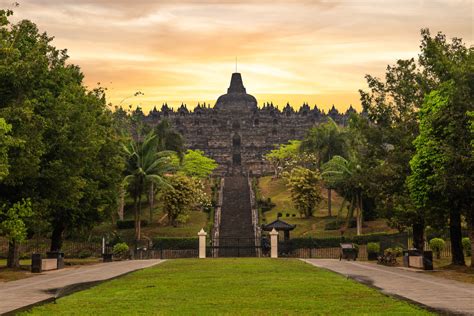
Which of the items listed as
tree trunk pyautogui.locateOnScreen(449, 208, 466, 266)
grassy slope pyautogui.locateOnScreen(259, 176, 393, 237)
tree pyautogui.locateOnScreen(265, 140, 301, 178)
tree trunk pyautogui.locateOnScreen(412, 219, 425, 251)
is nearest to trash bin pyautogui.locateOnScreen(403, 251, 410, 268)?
tree trunk pyautogui.locateOnScreen(449, 208, 466, 266)

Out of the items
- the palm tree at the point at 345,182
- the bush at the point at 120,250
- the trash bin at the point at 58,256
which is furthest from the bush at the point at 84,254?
the palm tree at the point at 345,182

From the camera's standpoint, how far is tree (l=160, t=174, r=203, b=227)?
6122 cm

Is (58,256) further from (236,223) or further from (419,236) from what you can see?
(236,223)

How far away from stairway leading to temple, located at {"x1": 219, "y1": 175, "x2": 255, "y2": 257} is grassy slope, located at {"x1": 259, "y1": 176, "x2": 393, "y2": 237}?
274cm

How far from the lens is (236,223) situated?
6450 cm

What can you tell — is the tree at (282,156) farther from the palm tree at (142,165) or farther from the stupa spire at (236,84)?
the stupa spire at (236,84)

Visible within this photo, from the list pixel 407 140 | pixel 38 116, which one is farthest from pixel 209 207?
pixel 38 116

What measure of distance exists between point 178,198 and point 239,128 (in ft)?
290

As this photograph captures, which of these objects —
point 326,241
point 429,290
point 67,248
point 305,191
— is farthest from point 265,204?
point 429,290

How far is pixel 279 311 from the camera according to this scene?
1310cm

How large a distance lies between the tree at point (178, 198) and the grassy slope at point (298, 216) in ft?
29.1

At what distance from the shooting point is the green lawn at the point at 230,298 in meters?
13.3

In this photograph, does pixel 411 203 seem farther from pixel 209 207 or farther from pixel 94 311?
pixel 209 207

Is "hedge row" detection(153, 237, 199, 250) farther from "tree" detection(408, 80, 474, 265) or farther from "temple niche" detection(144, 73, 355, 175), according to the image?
"temple niche" detection(144, 73, 355, 175)
